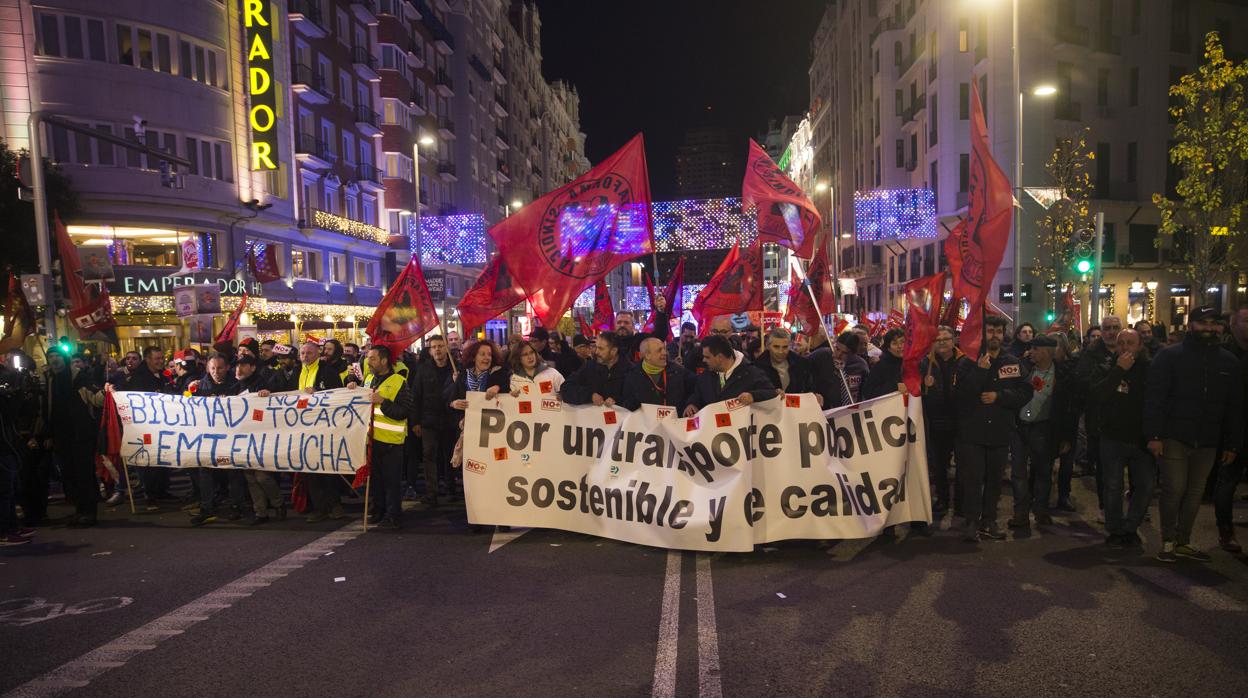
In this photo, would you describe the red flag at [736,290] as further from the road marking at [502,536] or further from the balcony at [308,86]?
the balcony at [308,86]

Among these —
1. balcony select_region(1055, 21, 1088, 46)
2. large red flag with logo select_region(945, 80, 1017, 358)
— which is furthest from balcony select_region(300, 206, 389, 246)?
balcony select_region(1055, 21, 1088, 46)

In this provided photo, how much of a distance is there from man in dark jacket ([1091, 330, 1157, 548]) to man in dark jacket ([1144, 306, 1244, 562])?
0.68ft

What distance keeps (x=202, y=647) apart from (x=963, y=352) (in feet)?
20.2

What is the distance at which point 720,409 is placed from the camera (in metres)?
6.48

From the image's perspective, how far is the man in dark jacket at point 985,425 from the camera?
666cm

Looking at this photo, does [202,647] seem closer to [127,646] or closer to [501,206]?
[127,646]

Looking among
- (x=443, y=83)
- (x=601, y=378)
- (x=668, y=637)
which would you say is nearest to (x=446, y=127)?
(x=443, y=83)

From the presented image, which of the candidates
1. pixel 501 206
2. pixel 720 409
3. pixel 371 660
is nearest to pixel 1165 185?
pixel 720 409

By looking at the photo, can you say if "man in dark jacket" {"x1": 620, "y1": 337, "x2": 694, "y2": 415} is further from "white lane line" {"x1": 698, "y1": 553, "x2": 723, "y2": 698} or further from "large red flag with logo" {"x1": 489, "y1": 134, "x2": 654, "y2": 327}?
"white lane line" {"x1": 698, "y1": 553, "x2": 723, "y2": 698}

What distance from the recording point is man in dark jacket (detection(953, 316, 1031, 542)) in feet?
21.9

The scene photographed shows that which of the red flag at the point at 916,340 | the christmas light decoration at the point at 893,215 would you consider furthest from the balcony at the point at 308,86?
the red flag at the point at 916,340

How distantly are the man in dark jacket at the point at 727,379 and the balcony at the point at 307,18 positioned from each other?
3100 cm

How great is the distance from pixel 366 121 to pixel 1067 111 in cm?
3235

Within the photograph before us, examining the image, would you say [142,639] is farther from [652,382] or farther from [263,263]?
[263,263]
